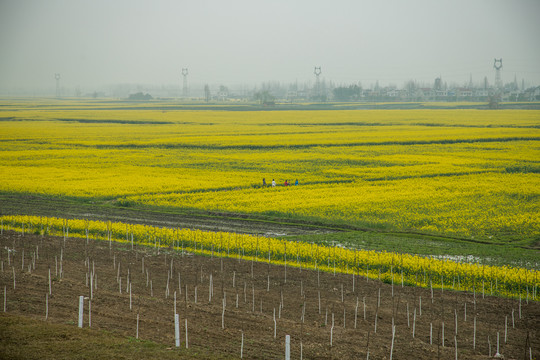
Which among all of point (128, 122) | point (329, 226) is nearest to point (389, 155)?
point (329, 226)

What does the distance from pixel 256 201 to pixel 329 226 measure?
6.62 m

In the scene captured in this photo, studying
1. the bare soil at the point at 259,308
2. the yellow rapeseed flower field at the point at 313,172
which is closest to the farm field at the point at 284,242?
the bare soil at the point at 259,308

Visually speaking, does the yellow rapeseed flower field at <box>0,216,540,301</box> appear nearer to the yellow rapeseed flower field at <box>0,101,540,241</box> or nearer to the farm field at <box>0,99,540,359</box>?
the farm field at <box>0,99,540,359</box>

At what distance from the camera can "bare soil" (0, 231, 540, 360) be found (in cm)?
1359

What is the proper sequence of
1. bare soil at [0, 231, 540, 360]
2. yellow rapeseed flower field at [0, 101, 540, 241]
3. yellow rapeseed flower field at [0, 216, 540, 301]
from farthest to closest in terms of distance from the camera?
1. yellow rapeseed flower field at [0, 101, 540, 241]
2. yellow rapeseed flower field at [0, 216, 540, 301]
3. bare soil at [0, 231, 540, 360]

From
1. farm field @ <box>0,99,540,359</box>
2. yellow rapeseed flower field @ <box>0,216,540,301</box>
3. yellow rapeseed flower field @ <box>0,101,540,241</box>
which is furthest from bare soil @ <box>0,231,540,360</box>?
yellow rapeseed flower field @ <box>0,101,540,241</box>

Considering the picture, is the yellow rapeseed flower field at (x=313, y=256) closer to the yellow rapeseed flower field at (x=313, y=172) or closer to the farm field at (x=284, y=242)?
the farm field at (x=284, y=242)

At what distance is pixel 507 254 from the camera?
23953 millimetres

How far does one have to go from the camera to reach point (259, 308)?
16.6 meters

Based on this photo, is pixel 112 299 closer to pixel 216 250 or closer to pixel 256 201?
pixel 216 250

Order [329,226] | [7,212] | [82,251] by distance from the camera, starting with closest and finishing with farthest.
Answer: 1. [82,251]
2. [329,226]
3. [7,212]

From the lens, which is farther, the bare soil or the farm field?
the farm field

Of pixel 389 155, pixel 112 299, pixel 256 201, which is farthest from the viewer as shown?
pixel 389 155

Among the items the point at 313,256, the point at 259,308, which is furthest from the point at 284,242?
the point at 259,308
